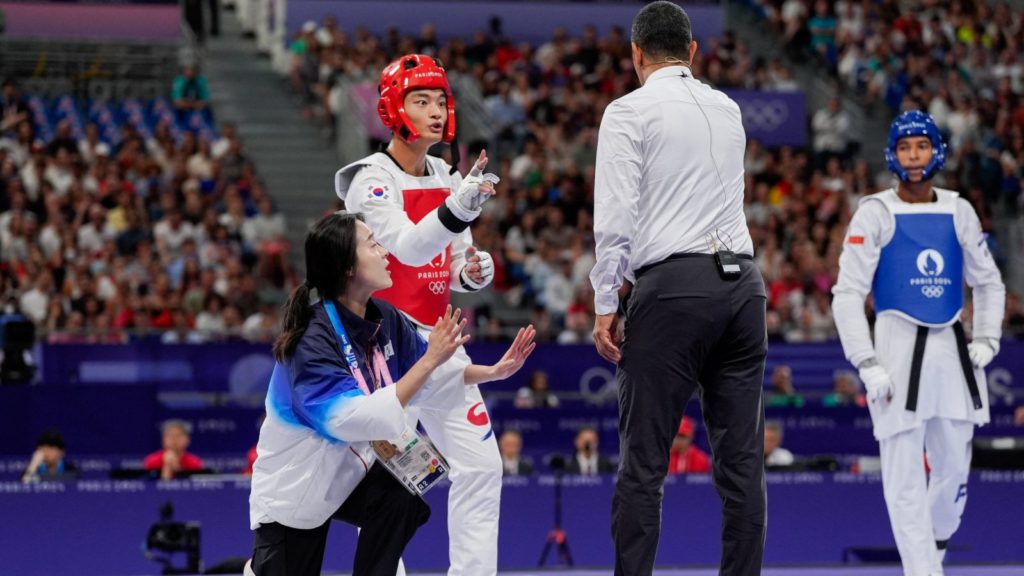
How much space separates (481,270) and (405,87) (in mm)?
922

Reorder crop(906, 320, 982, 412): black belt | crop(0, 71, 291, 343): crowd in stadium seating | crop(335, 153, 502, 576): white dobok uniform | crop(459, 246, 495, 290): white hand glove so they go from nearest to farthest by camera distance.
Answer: crop(335, 153, 502, 576): white dobok uniform
crop(459, 246, 495, 290): white hand glove
crop(906, 320, 982, 412): black belt
crop(0, 71, 291, 343): crowd in stadium seating

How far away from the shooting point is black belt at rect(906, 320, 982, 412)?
705cm

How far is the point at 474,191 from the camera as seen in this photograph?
5.60 metres

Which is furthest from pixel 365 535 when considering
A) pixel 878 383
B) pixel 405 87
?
pixel 878 383

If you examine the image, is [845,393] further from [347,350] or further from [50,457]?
[347,350]

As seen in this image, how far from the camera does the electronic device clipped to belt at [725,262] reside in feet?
18.0

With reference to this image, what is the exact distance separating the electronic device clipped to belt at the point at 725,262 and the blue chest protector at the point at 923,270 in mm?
1993

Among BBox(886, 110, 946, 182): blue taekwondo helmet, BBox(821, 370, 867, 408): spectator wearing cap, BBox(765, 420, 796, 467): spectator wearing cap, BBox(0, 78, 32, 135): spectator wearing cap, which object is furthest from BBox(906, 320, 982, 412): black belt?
BBox(0, 78, 32, 135): spectator wearing cap

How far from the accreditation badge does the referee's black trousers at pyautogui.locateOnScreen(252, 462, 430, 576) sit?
0.07 m

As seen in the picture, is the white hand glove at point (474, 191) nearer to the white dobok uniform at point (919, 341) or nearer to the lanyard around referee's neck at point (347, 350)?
the lanyard around referee's neck at point (347, 350)

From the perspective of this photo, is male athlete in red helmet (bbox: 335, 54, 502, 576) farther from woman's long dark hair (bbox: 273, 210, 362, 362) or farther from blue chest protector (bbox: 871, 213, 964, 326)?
blue chest protector (bbox: 871, 213, 964, 326)

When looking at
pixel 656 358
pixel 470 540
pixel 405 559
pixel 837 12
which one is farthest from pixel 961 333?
pixel 837 12

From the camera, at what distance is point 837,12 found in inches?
958

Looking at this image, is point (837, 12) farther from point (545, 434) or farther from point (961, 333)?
point (961, 333)
